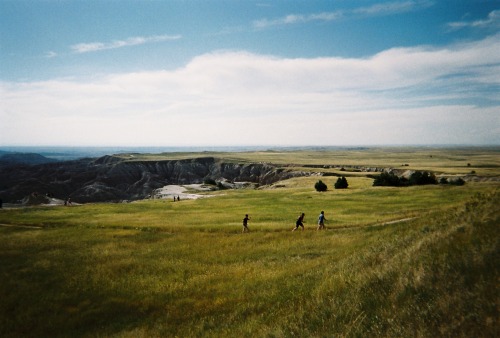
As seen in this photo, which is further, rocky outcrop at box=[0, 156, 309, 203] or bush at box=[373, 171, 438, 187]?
rocky outcrop at box=[0, 156, 309, 203]

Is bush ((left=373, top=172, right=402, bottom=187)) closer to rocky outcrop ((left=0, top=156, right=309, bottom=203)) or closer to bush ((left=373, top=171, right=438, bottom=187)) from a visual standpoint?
bush ((left=373, top=171, right=438, bottom=187))

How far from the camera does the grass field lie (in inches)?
345

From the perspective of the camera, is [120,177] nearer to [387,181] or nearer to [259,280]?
[387,181]

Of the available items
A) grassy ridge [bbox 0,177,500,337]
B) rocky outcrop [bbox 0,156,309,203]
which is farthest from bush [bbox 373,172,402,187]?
rocky outcrop [bbox 0,156,309,203]

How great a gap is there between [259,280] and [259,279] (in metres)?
0.14

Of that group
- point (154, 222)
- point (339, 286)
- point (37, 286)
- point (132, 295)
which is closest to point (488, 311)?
point (339, 286)

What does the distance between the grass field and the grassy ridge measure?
2.0 inches

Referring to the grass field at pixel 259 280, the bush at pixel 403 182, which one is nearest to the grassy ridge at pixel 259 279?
the grass field at pixel 259 280

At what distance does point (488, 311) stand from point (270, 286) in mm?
9402

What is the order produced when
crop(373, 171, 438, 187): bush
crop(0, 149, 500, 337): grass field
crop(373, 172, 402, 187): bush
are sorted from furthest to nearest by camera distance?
crop(373, 172, 402, 187): bush → crop(373, 171, 438, 187): bush → crop(0, 149, 500, 337): grass field

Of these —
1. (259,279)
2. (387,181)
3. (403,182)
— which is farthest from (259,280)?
(403,182)

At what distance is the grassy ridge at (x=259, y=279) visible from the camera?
8781 mm

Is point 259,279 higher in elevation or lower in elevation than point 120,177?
higher

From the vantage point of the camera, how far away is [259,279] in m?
17.0
